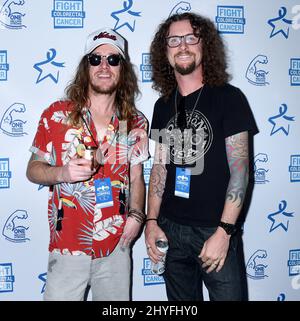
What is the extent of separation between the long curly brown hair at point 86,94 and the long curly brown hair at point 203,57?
0.21 m

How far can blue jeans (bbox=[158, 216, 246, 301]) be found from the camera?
1.88 meters

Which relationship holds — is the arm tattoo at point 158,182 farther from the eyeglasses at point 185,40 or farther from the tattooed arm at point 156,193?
the eyeglasses at point 185,40

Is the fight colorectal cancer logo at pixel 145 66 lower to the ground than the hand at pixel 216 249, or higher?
higher

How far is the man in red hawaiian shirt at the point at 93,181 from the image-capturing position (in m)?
1.92

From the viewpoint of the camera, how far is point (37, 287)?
2.62m

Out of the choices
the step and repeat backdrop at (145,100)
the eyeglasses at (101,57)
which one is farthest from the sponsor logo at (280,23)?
the eyeglasses at (101,57)

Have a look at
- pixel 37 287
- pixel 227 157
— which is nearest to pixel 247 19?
pixel 227 157

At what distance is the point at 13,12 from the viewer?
96.3 inches

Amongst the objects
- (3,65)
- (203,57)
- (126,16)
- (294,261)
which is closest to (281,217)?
(294,261)

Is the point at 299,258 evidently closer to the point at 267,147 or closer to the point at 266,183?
the point at 266,183

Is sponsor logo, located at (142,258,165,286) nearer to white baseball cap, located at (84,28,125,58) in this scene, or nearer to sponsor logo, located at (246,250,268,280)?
sponsor logo, located at (246,250,268,280)

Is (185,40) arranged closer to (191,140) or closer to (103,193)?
(191,140)
